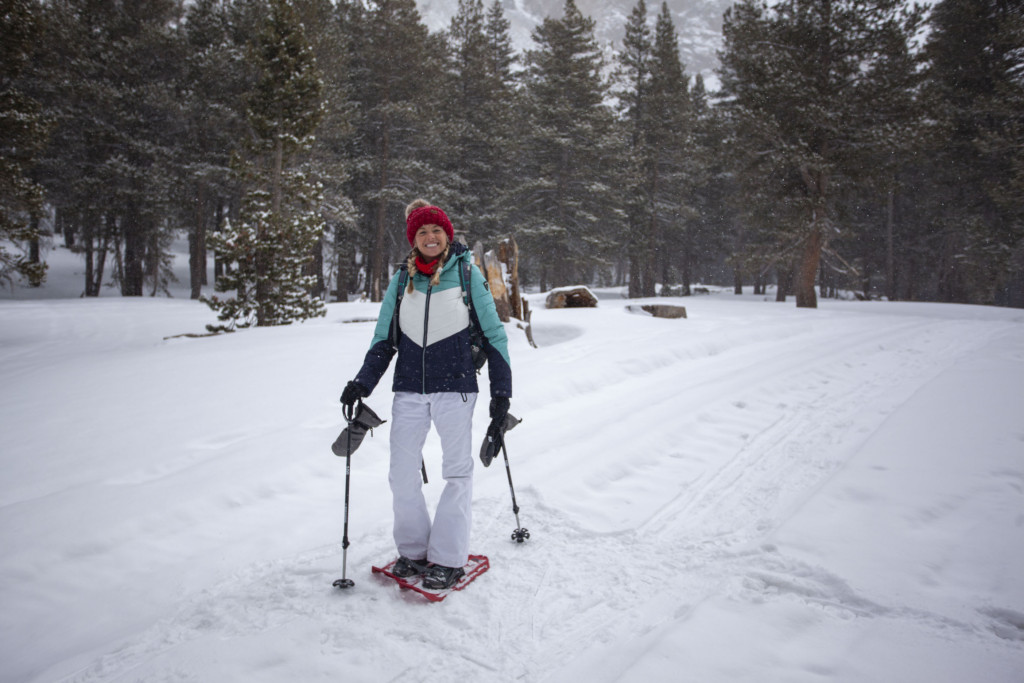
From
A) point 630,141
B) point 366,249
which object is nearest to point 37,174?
point 366,249

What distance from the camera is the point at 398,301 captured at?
3.68 m

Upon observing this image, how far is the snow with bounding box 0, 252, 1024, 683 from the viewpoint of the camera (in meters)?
2.78

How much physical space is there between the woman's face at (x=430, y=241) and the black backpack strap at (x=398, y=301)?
0.19 meters

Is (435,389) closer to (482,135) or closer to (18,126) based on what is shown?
(18,126)

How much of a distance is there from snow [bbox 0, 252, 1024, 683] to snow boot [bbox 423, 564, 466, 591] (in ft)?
0.31

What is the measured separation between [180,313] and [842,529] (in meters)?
21.2

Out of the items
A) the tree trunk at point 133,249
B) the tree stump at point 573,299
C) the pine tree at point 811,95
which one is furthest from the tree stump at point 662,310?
the tree trunk at point 133,249

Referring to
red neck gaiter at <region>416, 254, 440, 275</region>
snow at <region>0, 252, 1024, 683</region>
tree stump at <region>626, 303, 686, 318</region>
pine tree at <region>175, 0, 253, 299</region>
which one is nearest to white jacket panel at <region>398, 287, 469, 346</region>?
red neck gaiter at <region>416, 254, 440, 275</region>

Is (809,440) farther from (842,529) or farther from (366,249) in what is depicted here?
(366,249)

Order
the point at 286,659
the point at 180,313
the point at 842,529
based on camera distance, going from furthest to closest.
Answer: the point at 180,313 < the point at 842,529 < the point at 286,659

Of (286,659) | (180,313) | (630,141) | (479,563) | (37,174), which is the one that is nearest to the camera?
(286,659)

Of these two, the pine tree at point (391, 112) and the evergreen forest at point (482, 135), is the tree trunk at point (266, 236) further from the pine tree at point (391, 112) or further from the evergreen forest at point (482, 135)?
the pine tree at point (391, 112)

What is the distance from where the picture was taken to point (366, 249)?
29844mm

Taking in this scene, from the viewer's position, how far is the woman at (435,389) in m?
3.48
